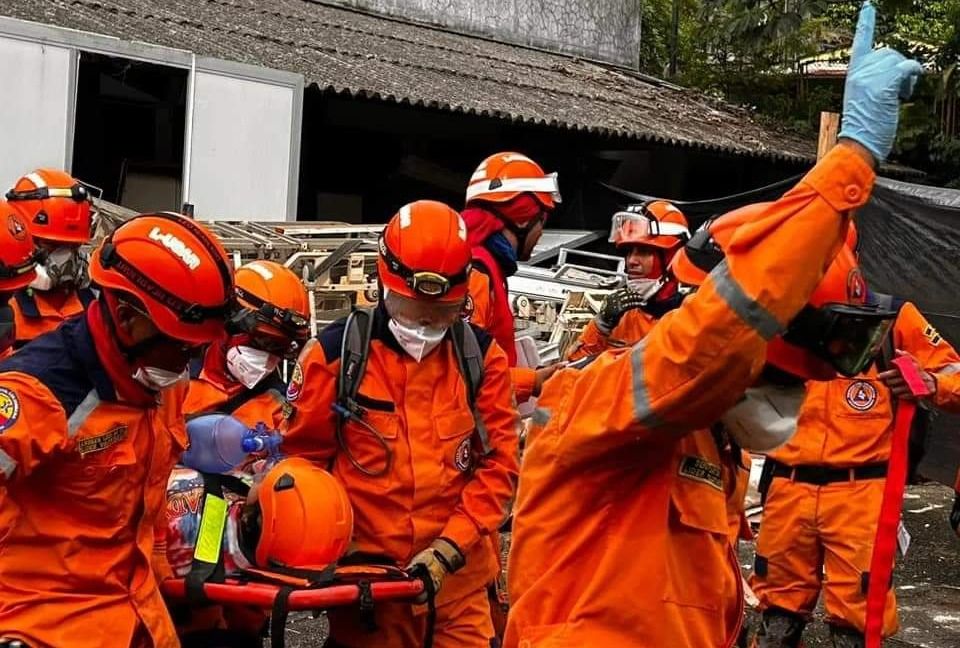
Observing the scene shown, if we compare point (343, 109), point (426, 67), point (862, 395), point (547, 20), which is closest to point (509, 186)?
point (862, 395)

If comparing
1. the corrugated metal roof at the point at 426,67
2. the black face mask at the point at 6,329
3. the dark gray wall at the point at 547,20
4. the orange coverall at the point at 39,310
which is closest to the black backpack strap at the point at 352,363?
the black face mask at the point at 6,329

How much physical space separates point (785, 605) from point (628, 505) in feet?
12.5

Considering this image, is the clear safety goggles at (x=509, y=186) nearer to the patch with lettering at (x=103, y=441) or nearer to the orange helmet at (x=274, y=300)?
the orange helmet at (x=274, y=300)

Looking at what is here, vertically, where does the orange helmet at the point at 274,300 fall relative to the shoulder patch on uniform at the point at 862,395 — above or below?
above

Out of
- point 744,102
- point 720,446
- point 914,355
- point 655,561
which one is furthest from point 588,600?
point 744,102

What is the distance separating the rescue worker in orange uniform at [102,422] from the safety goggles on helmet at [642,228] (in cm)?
380

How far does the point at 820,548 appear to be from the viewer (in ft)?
19.8

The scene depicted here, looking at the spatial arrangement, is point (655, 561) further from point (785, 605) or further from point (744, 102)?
point (744, 102)

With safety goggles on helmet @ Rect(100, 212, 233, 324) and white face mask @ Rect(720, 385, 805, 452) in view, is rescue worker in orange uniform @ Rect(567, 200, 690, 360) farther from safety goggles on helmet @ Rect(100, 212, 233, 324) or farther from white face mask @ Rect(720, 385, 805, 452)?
white face mask @ Rect(720, 385, 805, 452)

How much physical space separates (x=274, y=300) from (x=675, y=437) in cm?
274

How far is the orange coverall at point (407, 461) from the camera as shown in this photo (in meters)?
4.11

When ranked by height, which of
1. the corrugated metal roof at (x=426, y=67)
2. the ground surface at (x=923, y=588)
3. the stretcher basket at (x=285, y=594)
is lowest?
the ground surface at (x=923, y=588)

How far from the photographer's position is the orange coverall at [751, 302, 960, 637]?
19.0ft

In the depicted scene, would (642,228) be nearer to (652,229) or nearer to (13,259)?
(652,229)
